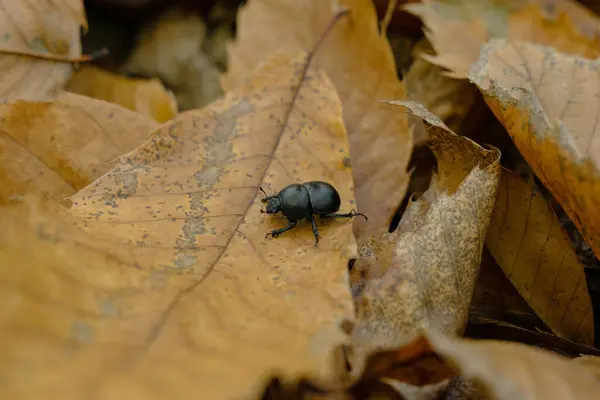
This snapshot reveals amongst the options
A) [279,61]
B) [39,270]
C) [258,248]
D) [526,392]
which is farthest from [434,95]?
[39,270]

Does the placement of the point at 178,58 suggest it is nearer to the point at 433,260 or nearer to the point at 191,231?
the point at 191,231

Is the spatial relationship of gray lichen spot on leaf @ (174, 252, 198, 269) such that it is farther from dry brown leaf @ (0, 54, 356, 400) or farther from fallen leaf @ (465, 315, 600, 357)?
fallen leaf @ (465, 315, 600, 357)

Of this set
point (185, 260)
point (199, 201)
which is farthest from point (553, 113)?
point (185, 260)

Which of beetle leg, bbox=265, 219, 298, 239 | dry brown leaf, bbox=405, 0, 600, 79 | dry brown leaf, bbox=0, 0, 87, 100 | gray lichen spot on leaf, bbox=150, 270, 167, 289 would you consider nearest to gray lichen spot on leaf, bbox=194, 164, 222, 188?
beetle leg, bbox=265, 219, 298, 239

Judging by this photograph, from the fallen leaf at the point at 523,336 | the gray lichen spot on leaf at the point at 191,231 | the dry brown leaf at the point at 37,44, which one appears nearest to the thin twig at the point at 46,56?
the dry brown leaf at the point at 37,44

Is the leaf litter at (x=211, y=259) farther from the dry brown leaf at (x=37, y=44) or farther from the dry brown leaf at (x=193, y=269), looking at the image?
the dry brown leaf at (x=37, y=44)

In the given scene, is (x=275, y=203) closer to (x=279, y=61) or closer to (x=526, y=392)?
(x=279, y=61)
